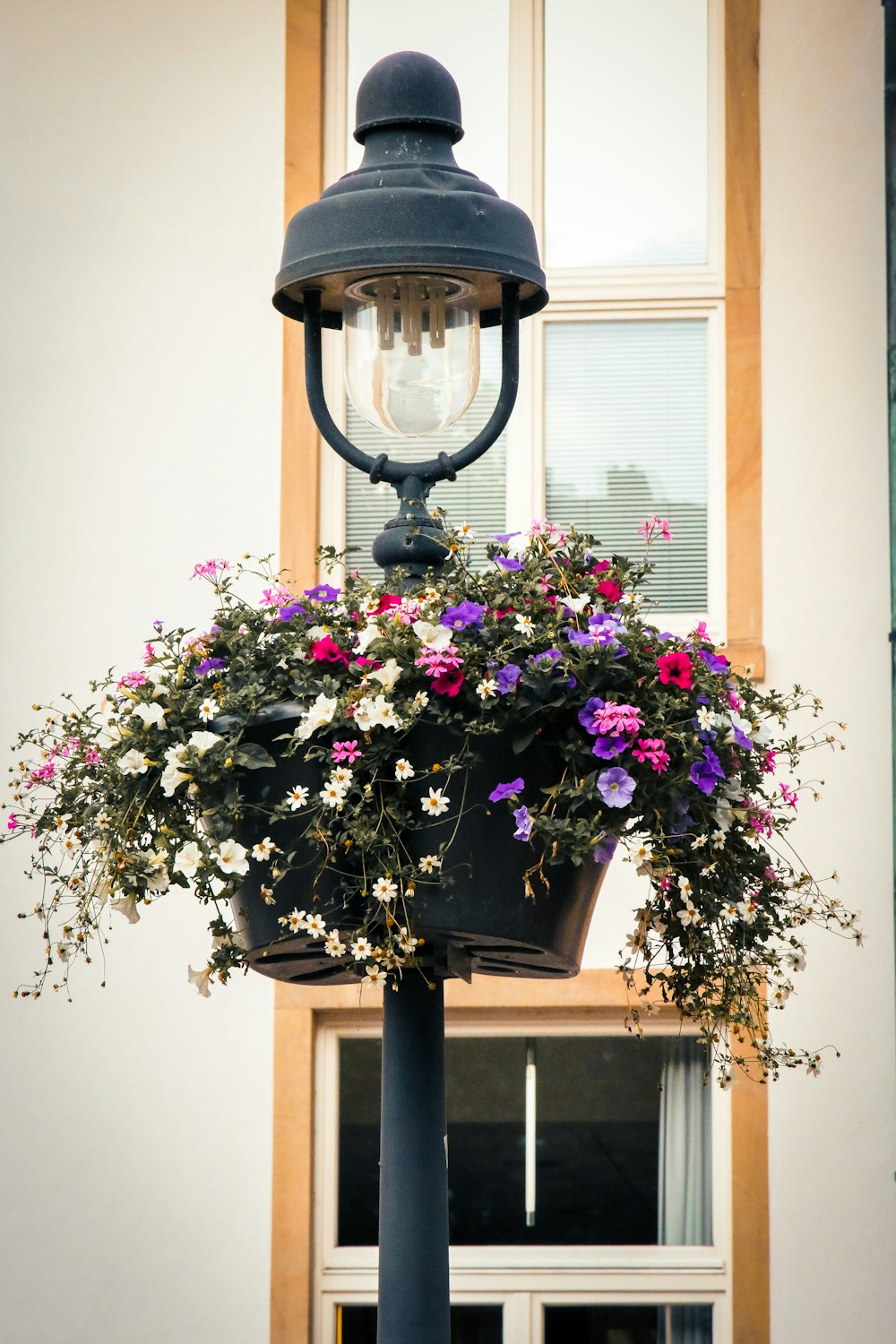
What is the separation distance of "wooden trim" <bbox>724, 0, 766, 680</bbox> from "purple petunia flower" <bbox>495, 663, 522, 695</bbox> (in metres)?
2.49

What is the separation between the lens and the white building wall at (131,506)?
3.61 metres

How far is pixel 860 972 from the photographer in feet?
11.8

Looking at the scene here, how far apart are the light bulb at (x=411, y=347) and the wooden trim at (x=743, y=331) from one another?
2224mm

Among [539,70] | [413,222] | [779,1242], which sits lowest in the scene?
[779,1242]

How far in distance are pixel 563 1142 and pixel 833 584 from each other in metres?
1.57

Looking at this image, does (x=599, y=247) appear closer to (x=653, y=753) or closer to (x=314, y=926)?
(x=653, y=753)

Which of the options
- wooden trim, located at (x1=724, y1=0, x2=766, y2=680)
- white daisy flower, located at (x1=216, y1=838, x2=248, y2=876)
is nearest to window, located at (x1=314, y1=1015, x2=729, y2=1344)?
wooden trim, located at (x1=724, y1=0, x2=766, y2=680)

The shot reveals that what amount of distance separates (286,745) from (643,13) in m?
3.31

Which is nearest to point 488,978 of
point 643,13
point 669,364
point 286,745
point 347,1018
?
point 347,1018

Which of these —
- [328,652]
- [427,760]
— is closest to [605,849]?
[427,760]

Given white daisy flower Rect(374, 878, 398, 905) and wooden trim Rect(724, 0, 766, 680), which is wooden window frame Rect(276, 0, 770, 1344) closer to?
wooden trim Rect(724, 0, 766, 680)

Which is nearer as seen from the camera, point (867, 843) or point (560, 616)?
point (560, 616)

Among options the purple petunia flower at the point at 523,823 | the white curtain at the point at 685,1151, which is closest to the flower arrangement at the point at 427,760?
the purple petunia flower at the point at 523,823

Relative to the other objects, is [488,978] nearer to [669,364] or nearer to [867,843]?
[867,843]
